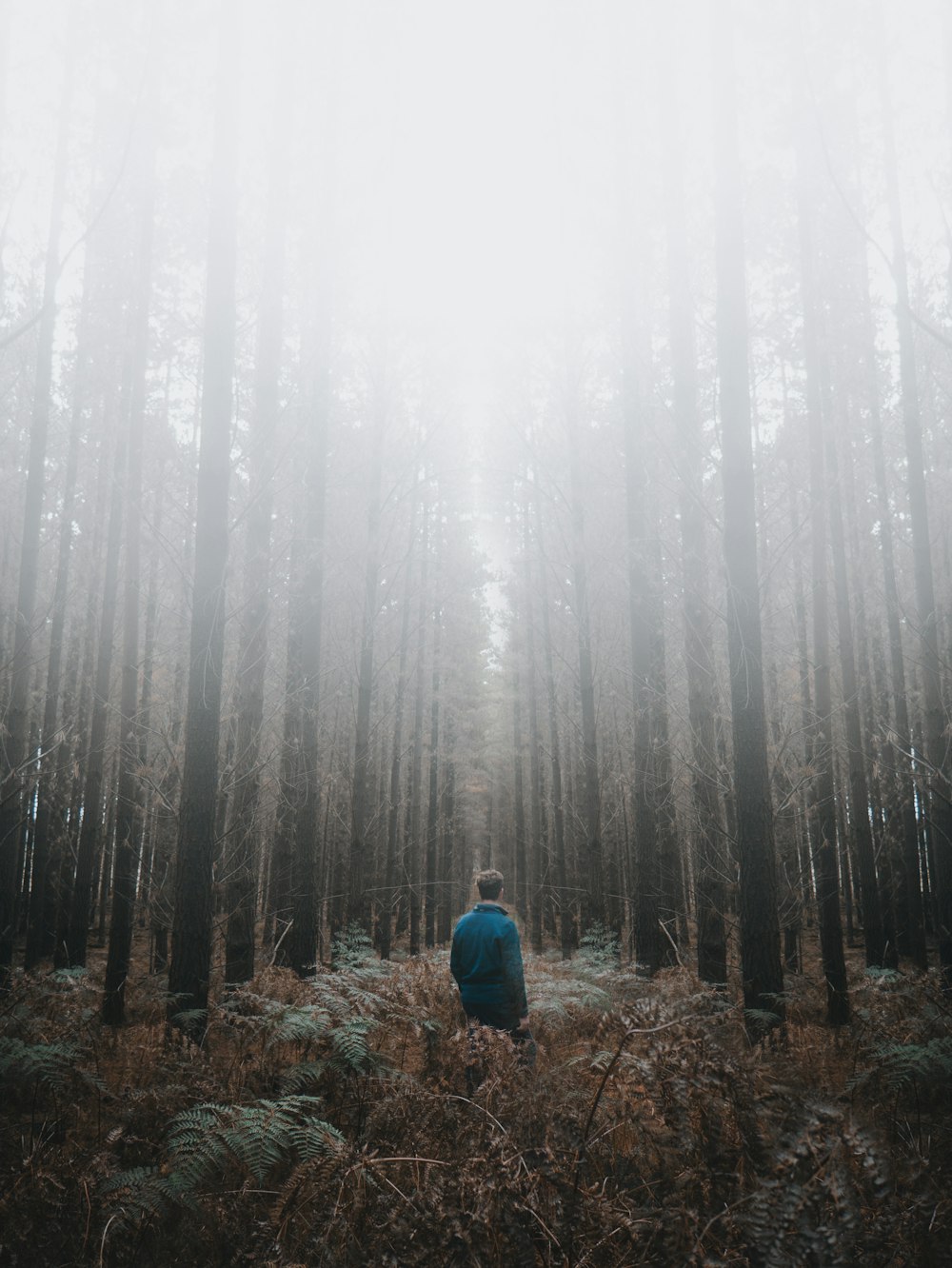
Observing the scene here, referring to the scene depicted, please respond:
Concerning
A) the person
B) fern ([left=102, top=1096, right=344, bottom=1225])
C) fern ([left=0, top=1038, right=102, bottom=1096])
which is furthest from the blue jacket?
fern ([left=0, top=1038, right=102, bottom=1096])

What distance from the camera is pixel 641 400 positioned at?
10.3 meters

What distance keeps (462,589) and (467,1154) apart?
633 inches

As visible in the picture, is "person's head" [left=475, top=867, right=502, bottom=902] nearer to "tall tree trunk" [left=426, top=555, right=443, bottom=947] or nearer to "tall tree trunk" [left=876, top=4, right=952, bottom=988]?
"tall tree trunk" [left=876, top=4, right=952, bottom=988]

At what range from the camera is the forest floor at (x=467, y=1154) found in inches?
87.6

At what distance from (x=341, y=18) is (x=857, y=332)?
28.7 feet

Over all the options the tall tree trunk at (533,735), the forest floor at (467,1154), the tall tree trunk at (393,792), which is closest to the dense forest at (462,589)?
the forest floor at (467,1154)

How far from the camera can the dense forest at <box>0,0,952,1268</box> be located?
2.77 m

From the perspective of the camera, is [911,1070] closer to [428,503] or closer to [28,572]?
[28,572]

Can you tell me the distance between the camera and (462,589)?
18.5m

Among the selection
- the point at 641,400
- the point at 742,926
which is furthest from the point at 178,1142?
the point at 641,400

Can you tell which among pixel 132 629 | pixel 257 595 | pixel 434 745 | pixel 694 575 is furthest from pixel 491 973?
pixel 434 745

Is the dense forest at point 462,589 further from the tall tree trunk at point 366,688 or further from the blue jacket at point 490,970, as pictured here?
the blue jacket at point 490,970

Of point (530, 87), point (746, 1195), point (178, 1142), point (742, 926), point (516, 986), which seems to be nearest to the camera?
point (746, 1195)

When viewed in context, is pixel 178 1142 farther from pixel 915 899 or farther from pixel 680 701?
pixel 680 701
